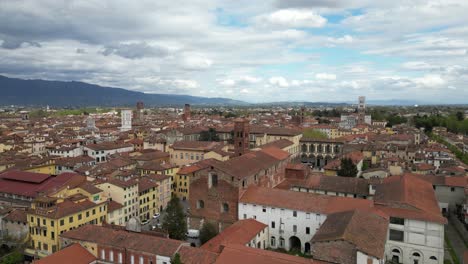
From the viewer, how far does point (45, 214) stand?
3544 centimetres

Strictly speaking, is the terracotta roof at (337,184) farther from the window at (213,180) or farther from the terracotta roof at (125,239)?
the terracotta roof at (125,239)

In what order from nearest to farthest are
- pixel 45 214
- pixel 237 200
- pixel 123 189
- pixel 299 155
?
pixel 45 214 < pixel 237 200 < pixel 123 189 < pixel 299 155

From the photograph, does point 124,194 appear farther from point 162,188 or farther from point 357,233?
point 357,233

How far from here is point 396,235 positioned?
33062 millimetres

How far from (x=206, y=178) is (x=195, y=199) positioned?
2.86 m

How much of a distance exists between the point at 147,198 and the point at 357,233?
28.8 m

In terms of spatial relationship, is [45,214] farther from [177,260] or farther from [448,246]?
[448,246]

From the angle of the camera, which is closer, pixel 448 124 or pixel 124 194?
pixel 124 194

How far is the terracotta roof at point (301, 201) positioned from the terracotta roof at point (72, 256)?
1541 centimetres

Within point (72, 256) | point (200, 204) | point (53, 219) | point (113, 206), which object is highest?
point (200, 204)

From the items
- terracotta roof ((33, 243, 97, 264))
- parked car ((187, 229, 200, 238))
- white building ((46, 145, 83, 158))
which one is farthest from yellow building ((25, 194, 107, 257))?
white building ((46, 145, 83, 158))

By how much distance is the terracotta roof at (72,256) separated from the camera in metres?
28.4

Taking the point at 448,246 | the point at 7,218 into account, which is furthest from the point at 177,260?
the point at 448,246

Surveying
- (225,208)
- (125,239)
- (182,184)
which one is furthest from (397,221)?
(182,184)
